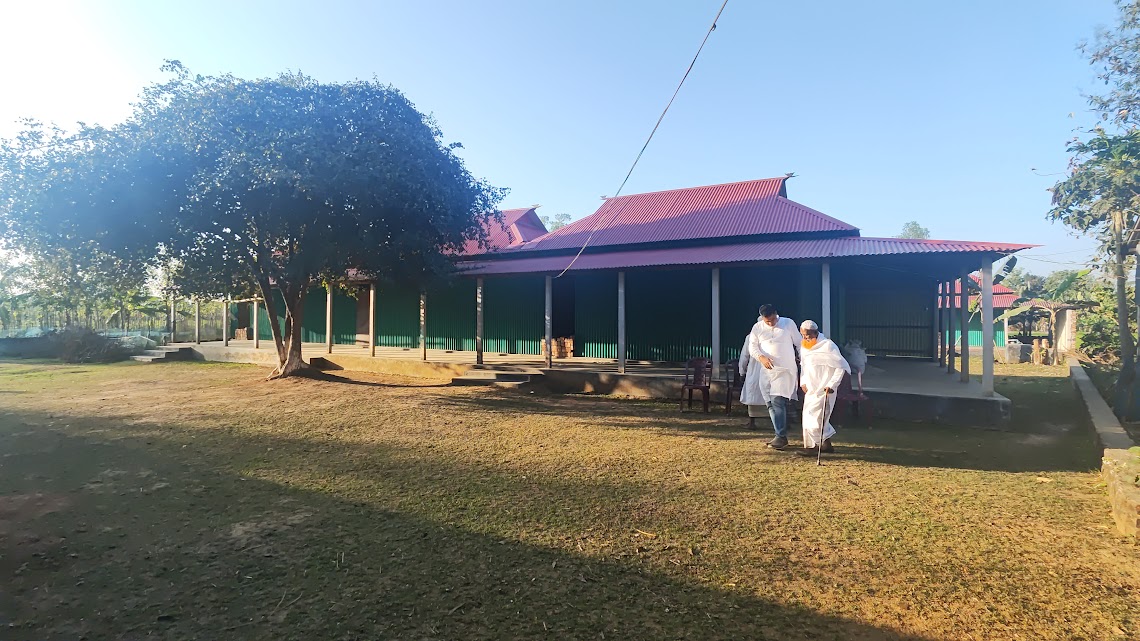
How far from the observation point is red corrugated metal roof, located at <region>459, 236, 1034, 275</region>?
8203 millimetres

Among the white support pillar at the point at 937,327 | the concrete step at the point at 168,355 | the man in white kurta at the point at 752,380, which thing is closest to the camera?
the man in white kurta at the point at 752,380

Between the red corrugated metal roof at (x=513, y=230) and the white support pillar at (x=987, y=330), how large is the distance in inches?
406

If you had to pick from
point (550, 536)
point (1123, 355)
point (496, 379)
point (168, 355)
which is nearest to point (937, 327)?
point (1123, 355)

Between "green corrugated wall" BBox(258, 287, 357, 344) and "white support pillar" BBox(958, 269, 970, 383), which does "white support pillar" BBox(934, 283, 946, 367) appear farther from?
"green corrugated wall" BBox(258, 287, 357, 344)

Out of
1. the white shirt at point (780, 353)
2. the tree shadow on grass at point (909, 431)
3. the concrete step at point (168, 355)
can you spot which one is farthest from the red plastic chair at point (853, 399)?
the concrete step at point (168, 355)

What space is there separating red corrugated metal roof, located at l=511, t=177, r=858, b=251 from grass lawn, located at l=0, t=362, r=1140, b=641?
21.4ft

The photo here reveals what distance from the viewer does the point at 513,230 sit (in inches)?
645

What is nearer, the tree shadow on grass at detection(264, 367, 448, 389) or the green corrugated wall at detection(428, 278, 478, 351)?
the tree shadow on grass at detection(264, 367, 448, 389)

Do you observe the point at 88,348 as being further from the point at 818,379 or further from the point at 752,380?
the point at 818,379

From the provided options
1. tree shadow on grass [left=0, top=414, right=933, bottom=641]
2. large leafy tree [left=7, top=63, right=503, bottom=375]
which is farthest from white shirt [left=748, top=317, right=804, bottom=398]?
large leafy tree [left=7, top=63, right=503, bottom=375]

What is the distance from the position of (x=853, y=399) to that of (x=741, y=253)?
369 cm

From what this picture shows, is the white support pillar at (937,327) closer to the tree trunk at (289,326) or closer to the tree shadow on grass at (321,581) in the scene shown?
the tree shadow on grass at (321,581)

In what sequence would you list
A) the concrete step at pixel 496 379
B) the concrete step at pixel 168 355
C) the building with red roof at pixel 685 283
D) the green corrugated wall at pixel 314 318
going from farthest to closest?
the green corrugated wall at pixel 314 318 < the concrete step at pixel 168 355 < the concrete step at pixel 496 379 < the building with red roof at pixel 685 283

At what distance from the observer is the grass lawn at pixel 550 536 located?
2.50 m
